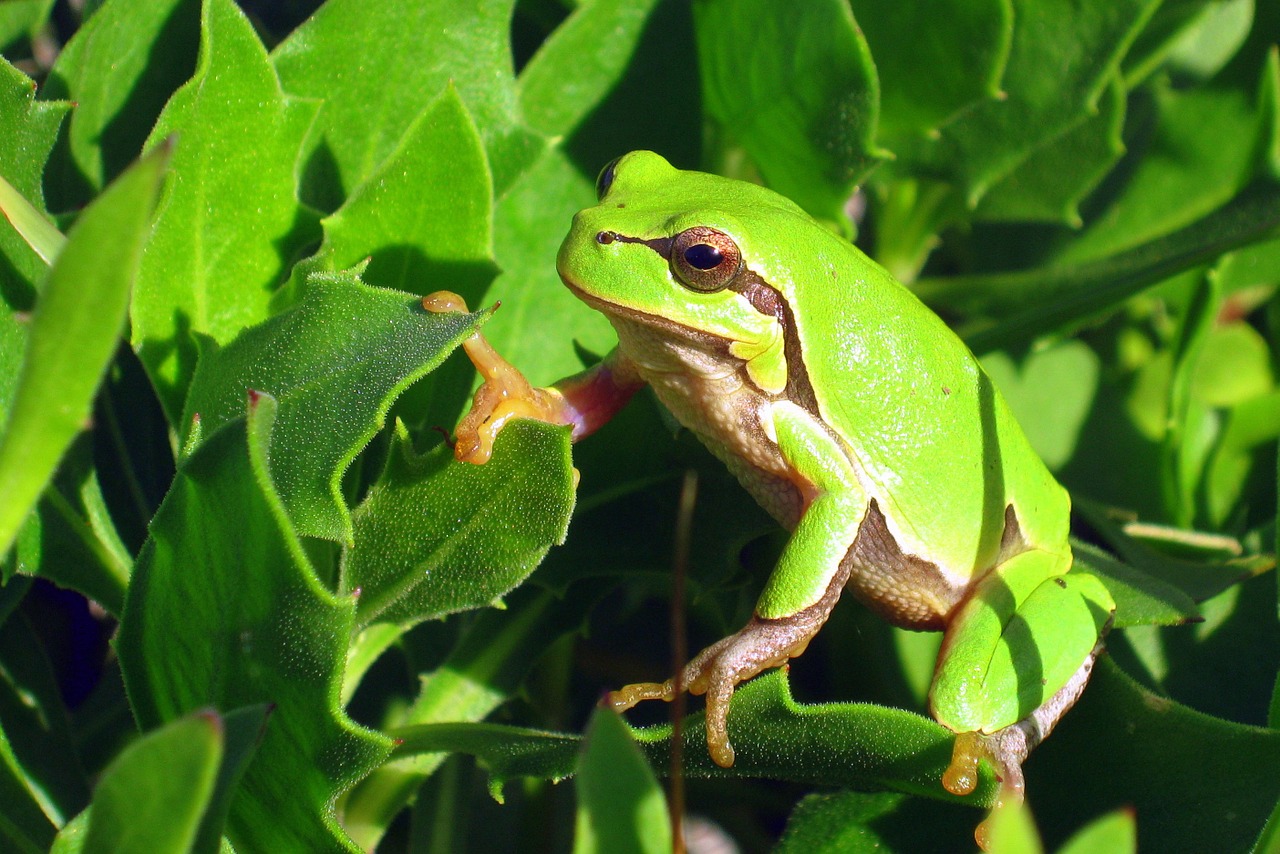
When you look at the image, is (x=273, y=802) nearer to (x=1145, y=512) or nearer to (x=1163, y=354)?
(x=1145, y=512)

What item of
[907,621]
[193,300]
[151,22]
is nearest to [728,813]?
[907,621]

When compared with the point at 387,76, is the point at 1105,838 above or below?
below

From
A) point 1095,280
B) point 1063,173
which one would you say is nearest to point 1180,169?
point 1063,173

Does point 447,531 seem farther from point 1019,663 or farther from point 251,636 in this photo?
point 1019,663

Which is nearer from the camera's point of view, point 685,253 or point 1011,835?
point 1011,835

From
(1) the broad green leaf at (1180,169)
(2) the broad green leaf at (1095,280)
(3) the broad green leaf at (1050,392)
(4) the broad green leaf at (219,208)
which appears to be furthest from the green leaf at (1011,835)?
(1) the broad green leaf at (1180,169)

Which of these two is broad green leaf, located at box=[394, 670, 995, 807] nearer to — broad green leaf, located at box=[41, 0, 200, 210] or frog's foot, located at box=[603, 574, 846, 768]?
frog's foot, located at box=[603, 574, 846, 768]

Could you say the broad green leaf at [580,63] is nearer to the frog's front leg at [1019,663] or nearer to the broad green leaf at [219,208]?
the broad green leaf at [219,208]
